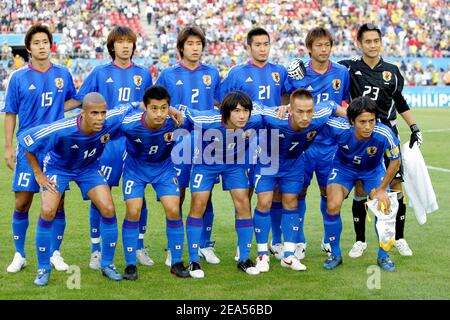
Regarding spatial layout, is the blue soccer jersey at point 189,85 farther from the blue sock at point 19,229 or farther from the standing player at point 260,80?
the blue sock at point 19,229

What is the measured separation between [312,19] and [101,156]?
3353 centimetres

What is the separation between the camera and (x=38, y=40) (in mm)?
7016

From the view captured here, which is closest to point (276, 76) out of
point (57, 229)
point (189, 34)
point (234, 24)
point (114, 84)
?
point (189, 34)

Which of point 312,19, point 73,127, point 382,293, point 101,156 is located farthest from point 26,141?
point 312,19

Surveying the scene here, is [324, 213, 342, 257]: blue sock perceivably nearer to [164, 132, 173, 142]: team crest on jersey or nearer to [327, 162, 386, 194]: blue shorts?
[327, 162, 386, 194]: blue shorts

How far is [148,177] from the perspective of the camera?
6863 millimetres

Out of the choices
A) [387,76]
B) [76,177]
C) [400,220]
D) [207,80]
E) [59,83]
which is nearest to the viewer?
[76,177]

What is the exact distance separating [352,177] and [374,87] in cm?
98

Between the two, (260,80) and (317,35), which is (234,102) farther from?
(317,35)

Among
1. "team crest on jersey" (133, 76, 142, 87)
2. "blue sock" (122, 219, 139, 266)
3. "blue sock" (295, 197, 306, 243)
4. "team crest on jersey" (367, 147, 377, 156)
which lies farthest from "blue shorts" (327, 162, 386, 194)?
"team crest on jersey" (133, 76, 142, 87)

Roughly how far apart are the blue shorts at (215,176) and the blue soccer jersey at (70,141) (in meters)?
0.84

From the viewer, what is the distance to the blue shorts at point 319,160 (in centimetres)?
763

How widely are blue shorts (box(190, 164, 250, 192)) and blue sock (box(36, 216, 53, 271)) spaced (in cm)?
133
